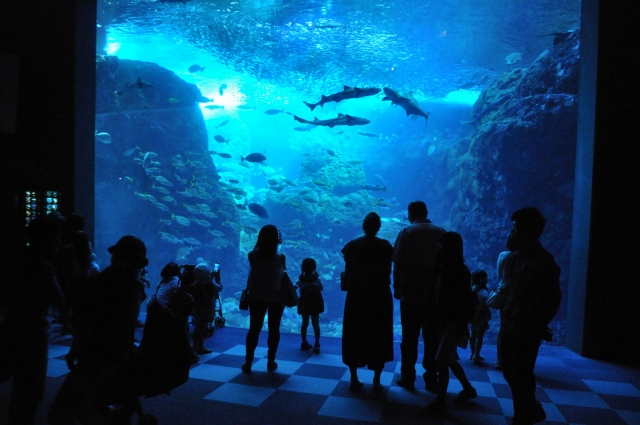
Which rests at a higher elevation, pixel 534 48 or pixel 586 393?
pixel 534 48

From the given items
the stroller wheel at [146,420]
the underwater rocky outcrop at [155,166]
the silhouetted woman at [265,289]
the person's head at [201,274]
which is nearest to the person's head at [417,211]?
the silhouetted woman at [265,289]

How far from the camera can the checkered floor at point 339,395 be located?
351cm

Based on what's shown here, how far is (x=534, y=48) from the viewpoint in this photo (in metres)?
21.0

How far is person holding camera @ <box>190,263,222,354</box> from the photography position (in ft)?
17.0

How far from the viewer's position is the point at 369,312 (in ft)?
13.5

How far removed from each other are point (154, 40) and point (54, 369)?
68.7 ft

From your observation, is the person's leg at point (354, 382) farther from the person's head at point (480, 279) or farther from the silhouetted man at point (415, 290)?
the person's head at point (480, 279)

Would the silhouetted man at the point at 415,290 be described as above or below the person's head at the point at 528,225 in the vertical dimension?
below

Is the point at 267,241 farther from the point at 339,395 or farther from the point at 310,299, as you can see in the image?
the point at 339,395

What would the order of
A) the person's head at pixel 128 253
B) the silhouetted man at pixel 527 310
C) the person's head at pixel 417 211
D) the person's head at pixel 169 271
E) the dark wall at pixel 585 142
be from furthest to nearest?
the dark wall at pixel 585 142
the person's head at pixel 169 271
the person's head at pixel 417 211
the silhouetted man at pixel 527 310
the person's head at pixel 128 253

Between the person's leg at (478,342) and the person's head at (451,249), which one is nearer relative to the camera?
the person's head at (451,249)

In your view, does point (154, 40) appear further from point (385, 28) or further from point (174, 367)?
point (174, 367)

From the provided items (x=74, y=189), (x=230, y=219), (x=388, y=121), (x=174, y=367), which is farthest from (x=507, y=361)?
(x=388, y=121)

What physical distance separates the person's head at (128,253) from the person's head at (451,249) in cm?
247
